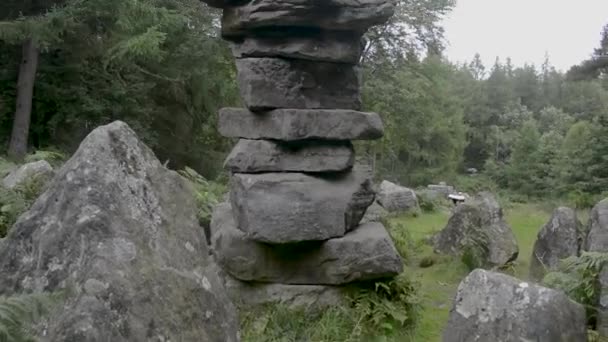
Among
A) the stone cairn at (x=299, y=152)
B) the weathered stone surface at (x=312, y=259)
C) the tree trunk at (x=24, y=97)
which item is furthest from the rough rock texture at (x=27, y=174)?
the tree trunk at (x=24, y=97)

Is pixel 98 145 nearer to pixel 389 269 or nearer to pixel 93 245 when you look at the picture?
pixel 93 245

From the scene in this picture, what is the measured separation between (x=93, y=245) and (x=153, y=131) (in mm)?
15331

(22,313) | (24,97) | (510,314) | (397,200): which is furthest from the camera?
(397,200)

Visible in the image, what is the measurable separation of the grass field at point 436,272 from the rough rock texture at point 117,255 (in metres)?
4.67

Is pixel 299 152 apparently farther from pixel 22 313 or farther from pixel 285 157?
pixel 22 313

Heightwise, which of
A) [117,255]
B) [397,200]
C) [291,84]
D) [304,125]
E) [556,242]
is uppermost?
[291,84]

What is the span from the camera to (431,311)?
780 cm

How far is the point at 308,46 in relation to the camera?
666 cm

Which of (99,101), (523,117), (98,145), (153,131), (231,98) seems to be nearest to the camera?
(98,145)

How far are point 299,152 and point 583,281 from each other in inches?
119

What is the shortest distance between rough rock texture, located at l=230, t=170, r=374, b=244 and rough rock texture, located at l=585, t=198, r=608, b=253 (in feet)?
9.18

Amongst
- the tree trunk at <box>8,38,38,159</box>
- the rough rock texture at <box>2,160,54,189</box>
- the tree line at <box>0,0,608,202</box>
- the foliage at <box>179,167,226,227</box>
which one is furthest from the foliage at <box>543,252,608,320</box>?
the tree trunk at <box>8,38,38,159</box>

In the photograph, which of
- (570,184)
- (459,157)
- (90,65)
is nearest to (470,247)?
(90,65)

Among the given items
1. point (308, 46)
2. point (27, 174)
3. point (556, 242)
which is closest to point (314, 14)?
point (308, 46)
